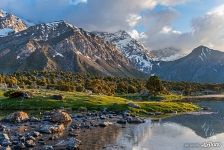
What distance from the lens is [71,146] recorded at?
185 ft

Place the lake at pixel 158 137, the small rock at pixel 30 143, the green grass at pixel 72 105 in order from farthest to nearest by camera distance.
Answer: the green grass at pixel 72 105 → the lake at pixel 158 137 → the small rock at pixel 30 143

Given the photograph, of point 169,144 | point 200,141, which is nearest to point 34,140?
point 169,144

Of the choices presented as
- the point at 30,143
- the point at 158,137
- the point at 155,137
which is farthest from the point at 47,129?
the point at 158,137

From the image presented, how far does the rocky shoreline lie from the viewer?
58312mm

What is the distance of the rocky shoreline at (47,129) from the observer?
58312 mm

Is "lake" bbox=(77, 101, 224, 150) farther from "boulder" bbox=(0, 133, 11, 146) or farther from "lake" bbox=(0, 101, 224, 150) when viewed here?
"boulder" bbox=(0, 133, 11, 146)

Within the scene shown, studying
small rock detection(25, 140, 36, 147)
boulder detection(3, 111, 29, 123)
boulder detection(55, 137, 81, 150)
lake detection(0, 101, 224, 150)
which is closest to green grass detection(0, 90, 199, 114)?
boulder detection(3, 111, 29, 123)

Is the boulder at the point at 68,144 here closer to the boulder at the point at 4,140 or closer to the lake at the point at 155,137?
the lake at the point at 155,137

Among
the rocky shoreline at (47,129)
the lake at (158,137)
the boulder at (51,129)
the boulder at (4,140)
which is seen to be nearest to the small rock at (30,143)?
the rocky shoreline at (47,129)

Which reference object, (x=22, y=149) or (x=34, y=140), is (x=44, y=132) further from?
(x=22, y=149)

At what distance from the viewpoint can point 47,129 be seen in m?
71.7

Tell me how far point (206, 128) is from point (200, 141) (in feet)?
64.4

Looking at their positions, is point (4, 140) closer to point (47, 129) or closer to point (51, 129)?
point (47, 129)

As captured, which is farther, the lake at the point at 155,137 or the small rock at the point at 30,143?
the lake at the point at 155,137
